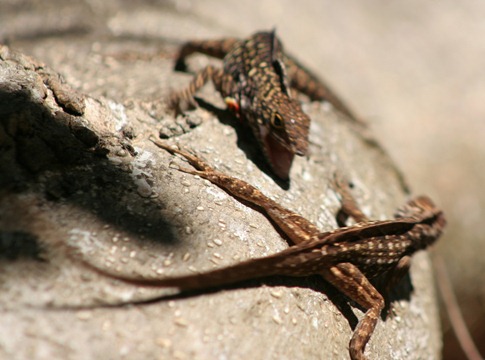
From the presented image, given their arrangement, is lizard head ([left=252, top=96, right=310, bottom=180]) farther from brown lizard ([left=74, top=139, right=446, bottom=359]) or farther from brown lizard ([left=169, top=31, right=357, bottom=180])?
brown lizard ([left=74, top=139, right=446, bottom=359])

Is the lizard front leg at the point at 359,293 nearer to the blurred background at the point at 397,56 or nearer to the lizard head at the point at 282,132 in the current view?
the lizard head at the point at 282,132

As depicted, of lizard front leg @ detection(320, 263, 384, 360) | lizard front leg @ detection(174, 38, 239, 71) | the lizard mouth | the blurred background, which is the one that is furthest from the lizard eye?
the blurred background

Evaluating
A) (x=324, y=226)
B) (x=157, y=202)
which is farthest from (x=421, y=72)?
(x=157, y=202)

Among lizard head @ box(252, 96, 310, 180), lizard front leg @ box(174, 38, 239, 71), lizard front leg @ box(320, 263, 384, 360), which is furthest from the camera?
lizard front leg @ box(174, 38, 239, 71)

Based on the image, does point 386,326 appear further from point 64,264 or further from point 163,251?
point 64,264

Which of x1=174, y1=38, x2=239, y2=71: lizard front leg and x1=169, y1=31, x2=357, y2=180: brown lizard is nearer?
x1=169, y1=31, x2=357, y2=180: brown lizard

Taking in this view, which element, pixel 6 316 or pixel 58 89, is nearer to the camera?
pixel 6 316

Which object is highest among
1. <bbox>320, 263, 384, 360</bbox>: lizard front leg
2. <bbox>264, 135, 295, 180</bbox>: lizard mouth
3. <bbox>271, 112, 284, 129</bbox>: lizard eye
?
<bbox>271, 112, 284, 129</bbox>: lizard eye

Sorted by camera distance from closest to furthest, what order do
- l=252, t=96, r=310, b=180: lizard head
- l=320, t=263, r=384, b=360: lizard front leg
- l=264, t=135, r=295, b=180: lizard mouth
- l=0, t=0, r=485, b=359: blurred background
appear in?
1. l=320, t=263, r=384, b=360: lizard front leg
2. l=252, t=96, r=310, b=180: lizard head
3. l=264, t=135, r=295, b=180: lizard mouth
4. l=0, t=0, r=485, b=359: blurred background

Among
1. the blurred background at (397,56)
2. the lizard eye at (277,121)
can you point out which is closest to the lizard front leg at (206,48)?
the blurred background at (397,56)
